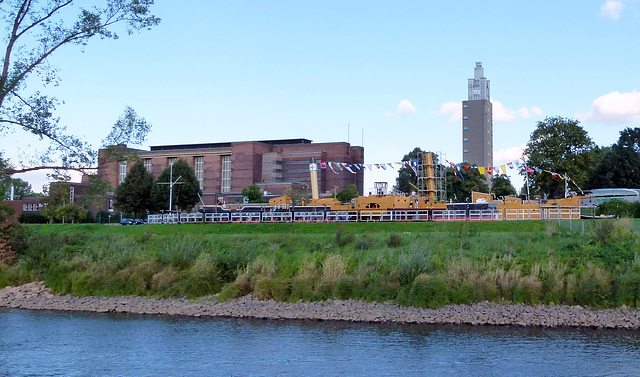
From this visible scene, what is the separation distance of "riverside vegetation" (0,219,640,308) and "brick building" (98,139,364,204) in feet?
343

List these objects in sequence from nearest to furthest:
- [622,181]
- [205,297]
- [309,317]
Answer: [309,317]
[205,297]
[622,181]

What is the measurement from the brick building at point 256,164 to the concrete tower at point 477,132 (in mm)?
25972

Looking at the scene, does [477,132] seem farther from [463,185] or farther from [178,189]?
[178,189]

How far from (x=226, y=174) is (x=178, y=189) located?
59567mm

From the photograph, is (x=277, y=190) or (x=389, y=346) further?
(x=277, y=190)

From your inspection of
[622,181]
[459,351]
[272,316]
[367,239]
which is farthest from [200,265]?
[622,181]

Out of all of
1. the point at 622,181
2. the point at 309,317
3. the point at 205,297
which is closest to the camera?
the point at 309,317

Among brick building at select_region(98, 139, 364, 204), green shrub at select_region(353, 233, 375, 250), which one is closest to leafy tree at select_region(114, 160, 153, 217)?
brick building at select_region(98, 139, 364, 204)

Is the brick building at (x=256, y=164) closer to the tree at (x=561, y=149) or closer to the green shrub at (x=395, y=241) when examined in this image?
the tree at (x=561, y=149)

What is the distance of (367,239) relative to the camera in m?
34.6

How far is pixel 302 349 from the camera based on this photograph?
19.3m

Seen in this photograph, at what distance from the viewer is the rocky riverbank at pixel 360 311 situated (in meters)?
22.7

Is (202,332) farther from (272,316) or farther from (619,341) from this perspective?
(619,341)

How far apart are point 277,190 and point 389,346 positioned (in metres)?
119
